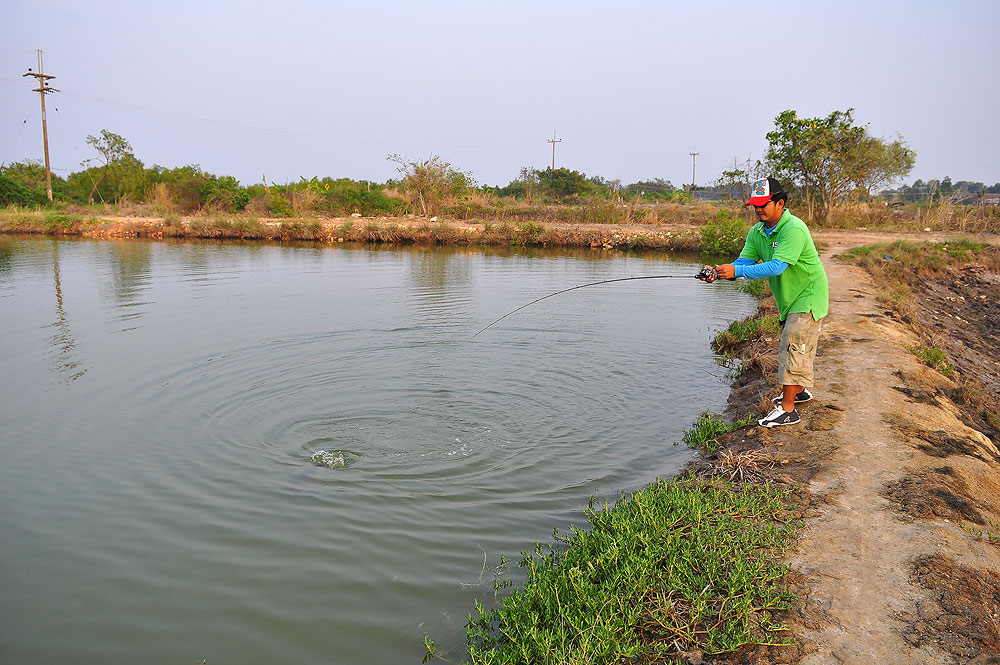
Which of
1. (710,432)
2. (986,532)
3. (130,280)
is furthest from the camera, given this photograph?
(130,280)

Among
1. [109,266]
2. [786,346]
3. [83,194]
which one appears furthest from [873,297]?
[83,194]

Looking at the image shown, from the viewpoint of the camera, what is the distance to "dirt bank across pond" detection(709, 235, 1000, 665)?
2729 mm

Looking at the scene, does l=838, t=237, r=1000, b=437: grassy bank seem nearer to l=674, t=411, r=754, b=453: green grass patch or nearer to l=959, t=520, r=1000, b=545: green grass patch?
l=674, t=411, r=754, b=453: green grass patch

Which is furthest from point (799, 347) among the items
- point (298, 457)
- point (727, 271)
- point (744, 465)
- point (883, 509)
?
point (298, 457)

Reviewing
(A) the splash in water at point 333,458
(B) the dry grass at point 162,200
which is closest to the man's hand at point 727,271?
(A) the splash in water at point 333,458

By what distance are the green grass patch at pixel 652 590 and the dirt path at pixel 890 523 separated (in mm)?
194

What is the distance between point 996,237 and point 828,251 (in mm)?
7276

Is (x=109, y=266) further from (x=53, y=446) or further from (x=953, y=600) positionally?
(x=953, y=600)

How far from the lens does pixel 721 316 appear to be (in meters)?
12.6

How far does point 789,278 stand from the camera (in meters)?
5.23

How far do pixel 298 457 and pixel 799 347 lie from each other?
4403 millimetres

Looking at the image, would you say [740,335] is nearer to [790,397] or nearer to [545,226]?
[790,397]

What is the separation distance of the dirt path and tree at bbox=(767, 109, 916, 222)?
2201 centimetres

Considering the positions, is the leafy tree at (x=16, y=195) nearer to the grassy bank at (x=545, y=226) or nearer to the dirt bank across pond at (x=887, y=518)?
the grassy bank at (x=545, y=226)
